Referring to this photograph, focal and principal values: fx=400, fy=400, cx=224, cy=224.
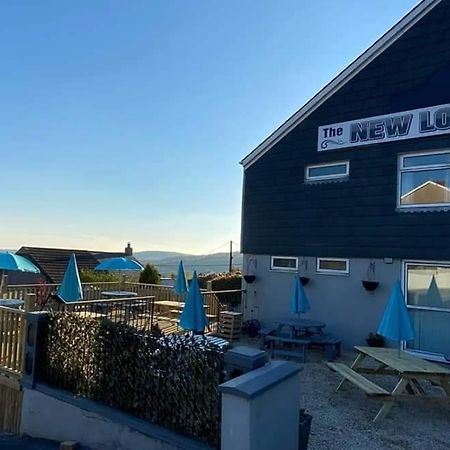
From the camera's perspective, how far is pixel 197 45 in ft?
33.6

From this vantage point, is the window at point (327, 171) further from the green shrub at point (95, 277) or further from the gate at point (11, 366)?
the green shrub at point (95, 277)

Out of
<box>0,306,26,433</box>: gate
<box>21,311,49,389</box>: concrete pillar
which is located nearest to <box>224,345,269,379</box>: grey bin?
<box>21,311,49,389</box>: concrete pillar

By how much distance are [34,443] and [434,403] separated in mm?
5444

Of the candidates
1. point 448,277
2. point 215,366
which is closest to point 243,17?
point 448,277

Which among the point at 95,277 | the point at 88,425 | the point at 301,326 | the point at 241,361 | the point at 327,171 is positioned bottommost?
the point at 88,425

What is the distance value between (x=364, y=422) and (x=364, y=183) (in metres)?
5.66

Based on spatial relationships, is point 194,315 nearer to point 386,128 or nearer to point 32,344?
point 32,344

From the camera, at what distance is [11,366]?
5.80m


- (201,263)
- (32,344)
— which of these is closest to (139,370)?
(32,344)

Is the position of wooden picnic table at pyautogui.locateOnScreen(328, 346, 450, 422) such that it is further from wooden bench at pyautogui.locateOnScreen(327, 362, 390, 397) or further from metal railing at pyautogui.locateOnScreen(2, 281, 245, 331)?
metal railing at pyautogui.locateOnScreen(2, 281, 245, 331)

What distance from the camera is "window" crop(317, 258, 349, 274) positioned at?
31.1ft

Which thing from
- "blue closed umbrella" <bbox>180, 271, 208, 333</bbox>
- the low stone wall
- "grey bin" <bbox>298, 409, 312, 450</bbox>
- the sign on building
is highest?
the sign on building

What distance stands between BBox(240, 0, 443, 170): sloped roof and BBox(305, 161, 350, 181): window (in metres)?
1.31

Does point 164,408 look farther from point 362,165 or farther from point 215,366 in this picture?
point 362,165
